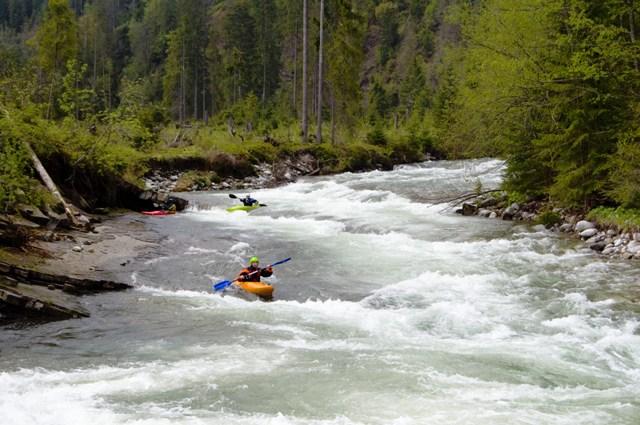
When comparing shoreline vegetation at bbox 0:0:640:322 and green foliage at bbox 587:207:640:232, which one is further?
shoreline vegetation at bbox 0:0:640:322

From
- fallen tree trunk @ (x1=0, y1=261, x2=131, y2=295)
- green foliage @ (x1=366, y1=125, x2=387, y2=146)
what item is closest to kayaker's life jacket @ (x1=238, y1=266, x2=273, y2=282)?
fallen tree trunk @ (x1=0, y1=261, x2=131, y2=295)

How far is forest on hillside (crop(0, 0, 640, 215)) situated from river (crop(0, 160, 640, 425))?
116 inches

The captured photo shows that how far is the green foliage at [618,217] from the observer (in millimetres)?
13266

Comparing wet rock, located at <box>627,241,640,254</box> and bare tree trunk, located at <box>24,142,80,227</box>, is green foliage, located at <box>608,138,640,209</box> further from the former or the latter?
bare tree trunk, located at <box>24,142,80,227</box>

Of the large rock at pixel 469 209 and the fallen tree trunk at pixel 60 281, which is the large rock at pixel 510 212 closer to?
the large rock at pixel 469 209

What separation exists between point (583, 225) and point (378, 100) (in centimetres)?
5381

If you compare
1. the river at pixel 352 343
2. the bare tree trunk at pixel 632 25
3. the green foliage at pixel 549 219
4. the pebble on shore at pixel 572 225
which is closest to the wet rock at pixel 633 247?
the pebble on shore at pixel 572 225

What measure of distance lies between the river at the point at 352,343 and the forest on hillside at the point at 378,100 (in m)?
2.94

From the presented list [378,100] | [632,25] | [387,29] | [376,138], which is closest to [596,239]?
[632,25]

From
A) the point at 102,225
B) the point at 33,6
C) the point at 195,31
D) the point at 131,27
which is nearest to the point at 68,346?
the point at 102,225

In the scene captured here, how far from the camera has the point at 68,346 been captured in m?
7.74

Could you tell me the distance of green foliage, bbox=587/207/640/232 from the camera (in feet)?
43.5

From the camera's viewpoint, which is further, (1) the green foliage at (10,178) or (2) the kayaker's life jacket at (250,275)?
(1) the green foliage at (10,178)

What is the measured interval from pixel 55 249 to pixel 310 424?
7.93 m
